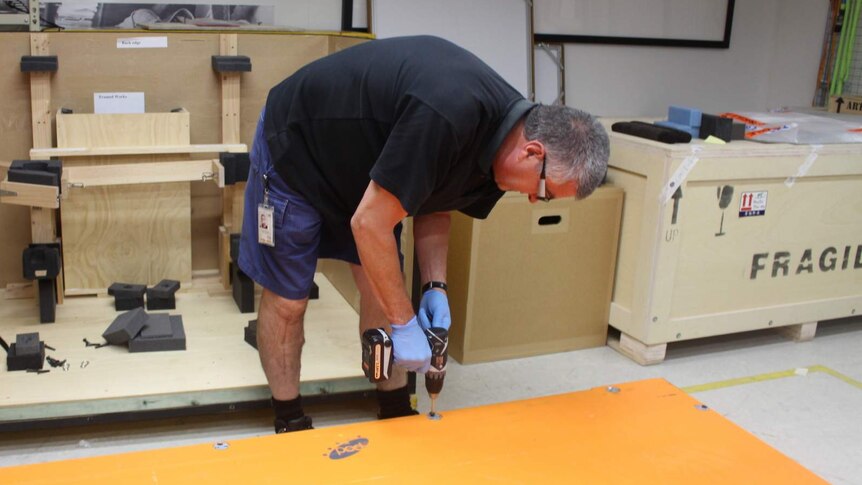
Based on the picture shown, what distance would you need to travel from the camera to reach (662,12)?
4.72 m

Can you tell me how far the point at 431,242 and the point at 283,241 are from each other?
406mm

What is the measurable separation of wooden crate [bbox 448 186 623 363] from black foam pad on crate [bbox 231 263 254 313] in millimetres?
761

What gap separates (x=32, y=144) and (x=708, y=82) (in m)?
3.68

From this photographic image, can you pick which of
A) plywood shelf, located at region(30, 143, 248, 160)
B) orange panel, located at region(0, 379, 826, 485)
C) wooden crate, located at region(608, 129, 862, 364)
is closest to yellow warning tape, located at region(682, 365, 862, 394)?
wooden crate, located at region(608, 129, 862, 364)

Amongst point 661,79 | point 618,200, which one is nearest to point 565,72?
point 661,79

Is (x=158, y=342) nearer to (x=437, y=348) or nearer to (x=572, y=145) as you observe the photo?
(x=437, y=348)

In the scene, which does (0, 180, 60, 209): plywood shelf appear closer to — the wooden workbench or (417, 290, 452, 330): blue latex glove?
the wooden workbench

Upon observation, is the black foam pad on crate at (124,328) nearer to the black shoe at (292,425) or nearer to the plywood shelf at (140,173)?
the plywood shelf at (140,173)

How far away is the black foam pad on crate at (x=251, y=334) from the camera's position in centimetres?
286

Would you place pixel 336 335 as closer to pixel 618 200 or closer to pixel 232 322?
pixel 232 322

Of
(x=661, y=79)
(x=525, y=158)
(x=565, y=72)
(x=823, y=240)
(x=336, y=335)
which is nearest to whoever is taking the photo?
(x=525, y=158)

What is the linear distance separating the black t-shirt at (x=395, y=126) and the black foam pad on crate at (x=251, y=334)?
0.69 m

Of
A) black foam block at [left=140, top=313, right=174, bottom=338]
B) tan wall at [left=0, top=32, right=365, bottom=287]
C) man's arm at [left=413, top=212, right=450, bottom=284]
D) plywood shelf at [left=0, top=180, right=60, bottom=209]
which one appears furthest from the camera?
tan wall at [left=0, top=32, right=365, bottom=287]

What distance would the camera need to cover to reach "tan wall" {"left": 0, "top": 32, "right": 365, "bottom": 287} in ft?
10.2
